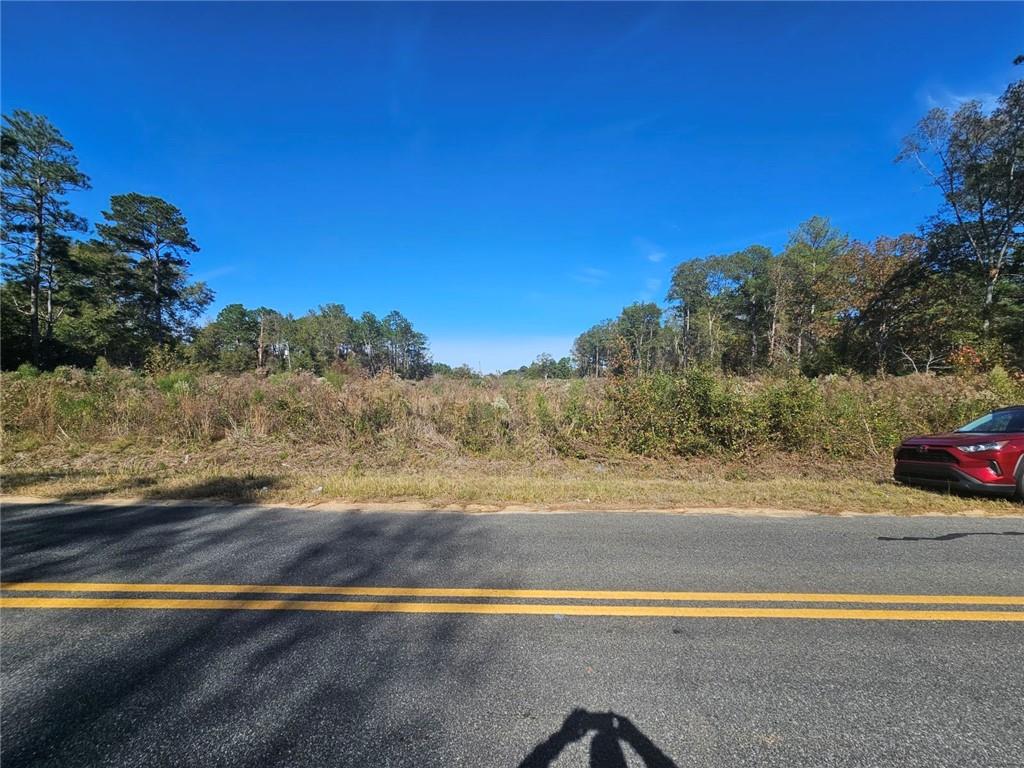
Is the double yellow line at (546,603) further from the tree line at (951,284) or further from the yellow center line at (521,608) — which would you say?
the tree line at (951,284)

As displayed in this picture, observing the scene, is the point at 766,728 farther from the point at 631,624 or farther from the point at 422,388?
the point at 422,388

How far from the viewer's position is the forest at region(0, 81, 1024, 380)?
19.2 meters

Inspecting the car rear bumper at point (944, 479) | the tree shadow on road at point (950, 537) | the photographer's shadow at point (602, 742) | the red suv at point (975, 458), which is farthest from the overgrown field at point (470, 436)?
the photographer's shadow at point (602, 742)

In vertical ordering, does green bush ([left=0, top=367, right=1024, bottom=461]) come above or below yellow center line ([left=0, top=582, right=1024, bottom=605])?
above

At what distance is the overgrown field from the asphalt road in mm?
2324

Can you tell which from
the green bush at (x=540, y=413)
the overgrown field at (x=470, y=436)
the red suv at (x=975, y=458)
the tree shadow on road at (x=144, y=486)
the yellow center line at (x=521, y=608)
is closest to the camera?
the yellow center line at (x=521, y=608)

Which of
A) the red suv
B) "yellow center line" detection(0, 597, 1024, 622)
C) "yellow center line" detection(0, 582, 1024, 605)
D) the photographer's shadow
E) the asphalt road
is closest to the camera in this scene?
the photographer's shadow

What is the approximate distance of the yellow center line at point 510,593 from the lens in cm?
326

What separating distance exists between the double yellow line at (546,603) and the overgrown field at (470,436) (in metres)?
2.85

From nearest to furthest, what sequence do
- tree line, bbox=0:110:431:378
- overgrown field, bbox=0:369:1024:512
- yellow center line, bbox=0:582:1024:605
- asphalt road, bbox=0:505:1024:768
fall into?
asphalt road, bbox=0:505:1024:768, yellow center line, bbox=0:582:1024:605, overgrown field, bbox=0:369:1024:512, tree line, bbox=0:110:431:378

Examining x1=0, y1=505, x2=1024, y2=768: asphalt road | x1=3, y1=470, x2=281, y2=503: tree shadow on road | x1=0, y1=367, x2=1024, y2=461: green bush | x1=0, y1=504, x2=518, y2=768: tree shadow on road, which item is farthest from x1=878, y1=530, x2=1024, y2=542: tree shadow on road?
x1=3, y1=470, x2=281, y2=503: tree shadow on road

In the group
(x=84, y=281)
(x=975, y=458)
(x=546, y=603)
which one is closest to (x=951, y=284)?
(x=975, y=458)

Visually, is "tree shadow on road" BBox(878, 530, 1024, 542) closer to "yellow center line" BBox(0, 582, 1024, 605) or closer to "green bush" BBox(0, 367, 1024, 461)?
"yellow center line" BBox(0, 582, 1024, 605)

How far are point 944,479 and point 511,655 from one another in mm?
7415
